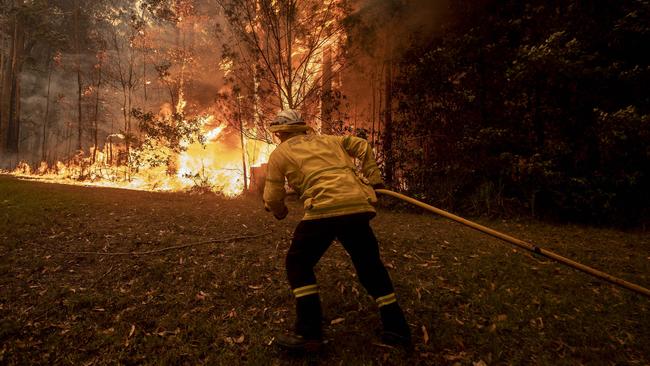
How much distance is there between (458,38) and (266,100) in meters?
6.35

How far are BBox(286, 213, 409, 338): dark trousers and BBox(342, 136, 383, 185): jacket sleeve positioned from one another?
0.54 meters

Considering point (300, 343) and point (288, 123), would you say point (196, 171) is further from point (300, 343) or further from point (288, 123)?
point (300, 343)

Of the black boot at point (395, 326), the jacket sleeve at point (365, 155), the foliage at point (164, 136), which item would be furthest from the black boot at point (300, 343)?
the foliage at point (164, 136)

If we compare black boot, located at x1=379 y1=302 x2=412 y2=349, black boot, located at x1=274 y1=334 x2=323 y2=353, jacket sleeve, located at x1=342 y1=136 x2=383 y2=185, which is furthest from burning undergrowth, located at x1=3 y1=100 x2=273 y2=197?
black boot, located at x1=379 y1=302 x2=412 y2=349

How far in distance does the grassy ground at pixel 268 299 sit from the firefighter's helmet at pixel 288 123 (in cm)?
200

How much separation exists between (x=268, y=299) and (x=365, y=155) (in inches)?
82.8

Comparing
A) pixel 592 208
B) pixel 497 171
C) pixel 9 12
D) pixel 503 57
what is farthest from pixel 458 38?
pixel 9 12

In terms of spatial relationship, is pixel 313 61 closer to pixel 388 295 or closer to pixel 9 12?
pixel 388 295

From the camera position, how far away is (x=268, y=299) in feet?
13.1

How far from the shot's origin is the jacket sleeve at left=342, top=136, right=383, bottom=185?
10.6 feet

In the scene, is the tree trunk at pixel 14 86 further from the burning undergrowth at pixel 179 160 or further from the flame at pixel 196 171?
the burning undergrowth at pixel 179 160

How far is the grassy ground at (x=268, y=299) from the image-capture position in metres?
3.05

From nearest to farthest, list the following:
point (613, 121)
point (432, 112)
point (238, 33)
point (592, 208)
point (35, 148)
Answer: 1. point (613, 121)
2. point (592, 208)
3. point (432, 112)
4. point (238, 33)
5. point (35, 148)

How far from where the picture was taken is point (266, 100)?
11773 mm
